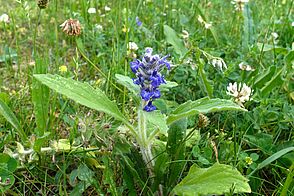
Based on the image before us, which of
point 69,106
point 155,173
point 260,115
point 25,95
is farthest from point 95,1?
point 155,173

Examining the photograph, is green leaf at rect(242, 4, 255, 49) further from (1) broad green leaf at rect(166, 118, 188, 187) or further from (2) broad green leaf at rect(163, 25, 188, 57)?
(1) broad green leaf at rect(166, 118, 188, 187)

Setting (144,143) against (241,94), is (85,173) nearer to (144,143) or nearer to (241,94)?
(144,143)

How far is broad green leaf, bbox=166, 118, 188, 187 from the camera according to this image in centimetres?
145

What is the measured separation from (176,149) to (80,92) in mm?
359

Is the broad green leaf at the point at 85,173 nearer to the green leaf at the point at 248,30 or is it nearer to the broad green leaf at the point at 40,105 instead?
the broad green leaf at the point at 40,105

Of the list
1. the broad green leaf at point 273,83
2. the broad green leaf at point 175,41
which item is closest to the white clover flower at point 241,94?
the broad green leaf at point 273,83

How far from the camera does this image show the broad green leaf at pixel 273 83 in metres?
1.92

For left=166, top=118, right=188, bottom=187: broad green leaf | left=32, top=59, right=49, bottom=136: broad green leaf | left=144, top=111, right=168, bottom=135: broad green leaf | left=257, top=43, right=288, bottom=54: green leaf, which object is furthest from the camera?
left=257, top=43, right=288, bottom=54: green leaf

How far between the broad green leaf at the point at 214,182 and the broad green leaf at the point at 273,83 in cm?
65

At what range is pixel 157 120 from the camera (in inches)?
49.7

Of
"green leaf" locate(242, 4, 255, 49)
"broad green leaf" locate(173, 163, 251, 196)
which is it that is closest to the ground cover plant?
"broad green leaf" locate(173, 163, 251, 196)

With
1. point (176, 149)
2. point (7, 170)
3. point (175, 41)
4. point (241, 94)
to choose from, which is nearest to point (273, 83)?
point (241, 94)

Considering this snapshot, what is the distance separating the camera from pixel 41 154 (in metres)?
1.59

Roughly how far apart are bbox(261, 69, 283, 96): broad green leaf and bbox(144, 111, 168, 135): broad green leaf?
0.74m
